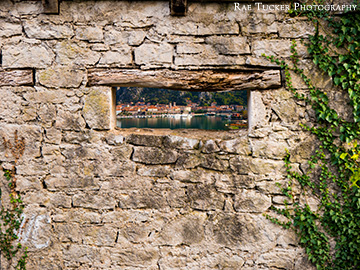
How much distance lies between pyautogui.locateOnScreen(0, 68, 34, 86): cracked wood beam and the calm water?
102 cm

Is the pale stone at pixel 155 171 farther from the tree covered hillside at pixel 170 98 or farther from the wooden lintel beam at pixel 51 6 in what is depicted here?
the wooden lintel beam at pixel 51 6

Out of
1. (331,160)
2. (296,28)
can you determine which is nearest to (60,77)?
(296,28)

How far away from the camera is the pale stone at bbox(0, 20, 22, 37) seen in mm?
2309

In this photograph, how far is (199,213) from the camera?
7.79ft

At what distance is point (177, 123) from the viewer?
288cm

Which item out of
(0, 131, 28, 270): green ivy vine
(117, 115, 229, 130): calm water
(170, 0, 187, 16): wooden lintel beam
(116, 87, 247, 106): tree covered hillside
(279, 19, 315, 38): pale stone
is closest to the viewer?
(170, 0, 187, 16): wooden lintel beam

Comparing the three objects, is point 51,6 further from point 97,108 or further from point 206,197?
point 206,197

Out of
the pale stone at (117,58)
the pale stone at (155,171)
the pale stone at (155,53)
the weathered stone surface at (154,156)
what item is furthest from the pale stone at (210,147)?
the pale stone at (117,58)

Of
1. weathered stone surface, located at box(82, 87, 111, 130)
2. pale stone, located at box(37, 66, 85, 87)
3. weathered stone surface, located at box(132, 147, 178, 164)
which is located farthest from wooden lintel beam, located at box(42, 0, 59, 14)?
weathered stone surface, located at box(132, 147, 178, 164)

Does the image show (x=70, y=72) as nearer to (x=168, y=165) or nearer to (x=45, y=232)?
(x=168, y=165)

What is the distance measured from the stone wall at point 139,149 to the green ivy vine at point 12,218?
2.7 inches

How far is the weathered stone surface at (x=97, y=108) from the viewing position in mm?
2350

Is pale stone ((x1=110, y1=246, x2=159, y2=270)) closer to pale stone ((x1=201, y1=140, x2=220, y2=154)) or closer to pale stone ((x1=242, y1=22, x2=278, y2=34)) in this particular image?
pale stone ((x1=201, y1=140, x2=220, y2=154))

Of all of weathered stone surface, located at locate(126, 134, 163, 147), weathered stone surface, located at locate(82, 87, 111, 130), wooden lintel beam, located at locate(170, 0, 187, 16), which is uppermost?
wooden lintel beam, located at locate(170, 0, 187, 16)
